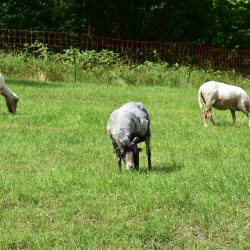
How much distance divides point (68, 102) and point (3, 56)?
23.8 ft

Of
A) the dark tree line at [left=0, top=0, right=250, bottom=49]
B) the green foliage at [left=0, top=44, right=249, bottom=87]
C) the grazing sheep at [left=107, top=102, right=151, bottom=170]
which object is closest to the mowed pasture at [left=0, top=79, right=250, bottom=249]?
the grazing sheep at [left=107, top=102, right=151, bottom=170]

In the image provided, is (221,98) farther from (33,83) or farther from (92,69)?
(92,69)

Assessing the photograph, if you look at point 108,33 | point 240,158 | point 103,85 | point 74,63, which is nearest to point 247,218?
point 240,158

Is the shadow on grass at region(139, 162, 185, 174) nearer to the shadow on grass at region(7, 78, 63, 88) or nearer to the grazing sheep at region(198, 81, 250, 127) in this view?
the grazing sheep at region(198, 81, 250, 127)

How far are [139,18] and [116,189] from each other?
82.4 ft

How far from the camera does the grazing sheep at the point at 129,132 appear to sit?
26.3 feet

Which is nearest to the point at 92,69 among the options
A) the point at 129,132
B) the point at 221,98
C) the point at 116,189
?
the point at 221,98

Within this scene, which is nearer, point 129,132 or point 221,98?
point 129,132

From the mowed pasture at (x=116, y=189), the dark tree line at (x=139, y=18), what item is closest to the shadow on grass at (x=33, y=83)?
the mowed pasture at (x=116, y=189)

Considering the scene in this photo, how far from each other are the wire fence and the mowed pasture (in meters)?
9.37

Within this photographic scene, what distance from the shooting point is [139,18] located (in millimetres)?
31641

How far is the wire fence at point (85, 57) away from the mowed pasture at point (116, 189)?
9368 millimetres

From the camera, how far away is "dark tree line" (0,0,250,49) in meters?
30.8

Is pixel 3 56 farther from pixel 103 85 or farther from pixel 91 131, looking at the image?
pixel 91 131
